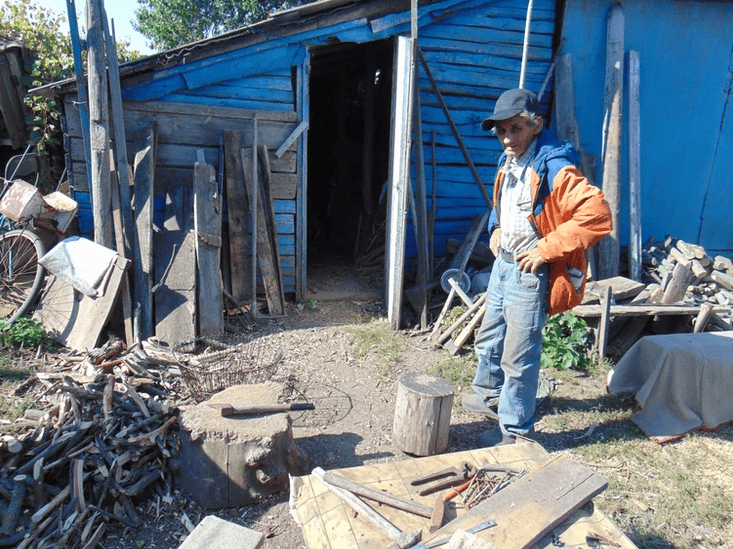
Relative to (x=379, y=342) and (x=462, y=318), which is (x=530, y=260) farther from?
(x=379, y=342)

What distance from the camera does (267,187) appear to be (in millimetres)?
6227

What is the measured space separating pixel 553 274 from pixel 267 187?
12.8 feet

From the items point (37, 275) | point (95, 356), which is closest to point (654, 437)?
point (95, 356)

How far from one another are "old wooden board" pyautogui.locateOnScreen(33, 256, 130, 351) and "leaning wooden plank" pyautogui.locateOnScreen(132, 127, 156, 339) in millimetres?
214

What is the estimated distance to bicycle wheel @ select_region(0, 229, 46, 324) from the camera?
547 centimetres

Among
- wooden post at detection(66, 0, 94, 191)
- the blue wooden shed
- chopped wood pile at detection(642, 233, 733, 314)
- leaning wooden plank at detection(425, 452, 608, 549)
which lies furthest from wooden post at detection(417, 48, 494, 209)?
leaning wooden plank at detection(425, 452, 608, 549)

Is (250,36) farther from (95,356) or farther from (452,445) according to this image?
(452,445)

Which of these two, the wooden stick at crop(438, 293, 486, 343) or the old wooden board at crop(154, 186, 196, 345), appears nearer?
the old wooden board at crop(154, 186, 196, 345)

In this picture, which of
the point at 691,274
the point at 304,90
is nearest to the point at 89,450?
the point at 304,90

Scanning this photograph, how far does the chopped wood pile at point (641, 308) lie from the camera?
521 centimetres

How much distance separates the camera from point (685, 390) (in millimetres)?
4289

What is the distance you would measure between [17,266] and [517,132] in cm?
550

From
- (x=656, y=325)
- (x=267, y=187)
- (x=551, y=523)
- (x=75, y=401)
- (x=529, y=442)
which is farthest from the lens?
(x=267, y=187)

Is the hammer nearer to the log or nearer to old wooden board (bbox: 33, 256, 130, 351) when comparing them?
old wooden board (bbox: 33, 256, 130, 351)
